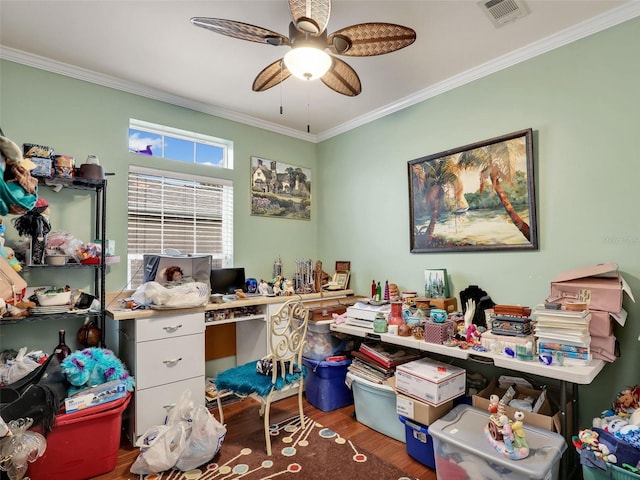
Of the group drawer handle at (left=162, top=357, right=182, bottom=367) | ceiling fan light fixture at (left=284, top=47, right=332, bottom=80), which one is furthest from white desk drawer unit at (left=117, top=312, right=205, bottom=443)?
ceiling fan light fixture at (left=284, top=47, right=332, bottom=80)

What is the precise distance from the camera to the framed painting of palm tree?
2.41m

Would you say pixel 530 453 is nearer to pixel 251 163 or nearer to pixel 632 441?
pixel 632 441

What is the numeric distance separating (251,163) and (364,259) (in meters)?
1.53

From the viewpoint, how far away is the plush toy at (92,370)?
201 cm

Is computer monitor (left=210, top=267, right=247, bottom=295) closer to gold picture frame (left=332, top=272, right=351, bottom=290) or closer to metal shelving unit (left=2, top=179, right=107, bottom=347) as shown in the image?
metal shelving unit (left=2, top=179, right=107, bottom=347)

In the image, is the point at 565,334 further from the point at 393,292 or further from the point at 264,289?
the point at 264,289

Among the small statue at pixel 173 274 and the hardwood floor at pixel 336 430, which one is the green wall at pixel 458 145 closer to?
the small statue at pixel 173 274

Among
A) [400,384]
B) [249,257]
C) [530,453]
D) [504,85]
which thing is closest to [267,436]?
[400,384]

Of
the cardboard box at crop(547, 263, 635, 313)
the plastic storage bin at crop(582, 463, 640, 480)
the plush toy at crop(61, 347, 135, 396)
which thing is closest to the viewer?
the plastic storage bin at crop(582, 463, 640, 480)

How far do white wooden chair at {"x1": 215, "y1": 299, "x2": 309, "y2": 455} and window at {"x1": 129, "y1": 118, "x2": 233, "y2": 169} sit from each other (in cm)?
180

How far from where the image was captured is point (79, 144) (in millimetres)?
2652

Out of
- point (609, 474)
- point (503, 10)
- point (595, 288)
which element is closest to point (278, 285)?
point (595, 288)

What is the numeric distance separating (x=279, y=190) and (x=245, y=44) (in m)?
1.67

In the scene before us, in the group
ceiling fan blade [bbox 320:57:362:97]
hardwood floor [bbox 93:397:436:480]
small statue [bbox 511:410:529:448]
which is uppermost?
ceiling fan blade [bbox 320:57:362:97]
